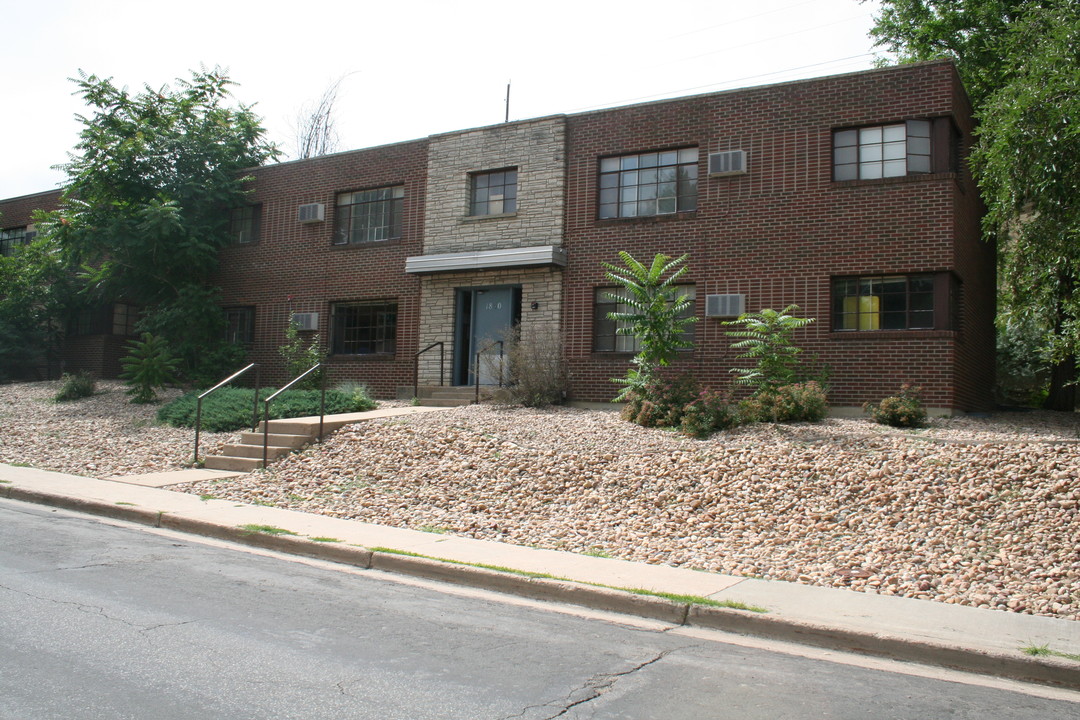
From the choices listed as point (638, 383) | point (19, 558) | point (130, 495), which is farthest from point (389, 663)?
point (638, 383)

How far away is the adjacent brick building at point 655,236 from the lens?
15328 millimetres

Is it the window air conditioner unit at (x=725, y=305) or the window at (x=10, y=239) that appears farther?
the window at (x=10, y=239)

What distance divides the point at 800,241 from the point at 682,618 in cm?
1118

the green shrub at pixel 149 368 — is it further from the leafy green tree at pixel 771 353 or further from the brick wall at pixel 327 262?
the leafy green tree at pixel 771 353

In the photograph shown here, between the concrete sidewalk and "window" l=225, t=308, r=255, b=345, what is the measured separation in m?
12.6

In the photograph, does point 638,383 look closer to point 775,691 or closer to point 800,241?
point 800,241

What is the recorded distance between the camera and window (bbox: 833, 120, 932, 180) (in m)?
15.5

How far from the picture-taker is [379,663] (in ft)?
16.4

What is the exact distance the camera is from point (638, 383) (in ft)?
46.1

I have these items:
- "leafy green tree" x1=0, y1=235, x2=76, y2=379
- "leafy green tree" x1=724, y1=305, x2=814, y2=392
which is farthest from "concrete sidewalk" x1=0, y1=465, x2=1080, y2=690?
"leafy green tree" x1=0, y1=235, x2=76, y2=379

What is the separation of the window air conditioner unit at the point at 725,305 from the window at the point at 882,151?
9.63 ft

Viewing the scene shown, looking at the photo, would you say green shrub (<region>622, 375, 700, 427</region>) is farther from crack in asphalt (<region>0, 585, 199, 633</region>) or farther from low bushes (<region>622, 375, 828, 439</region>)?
crack in asphalt (<region>0, 585, 199, 633</region>)

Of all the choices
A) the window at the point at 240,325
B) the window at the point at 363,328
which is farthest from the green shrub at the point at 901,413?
the window at the point at 240,325

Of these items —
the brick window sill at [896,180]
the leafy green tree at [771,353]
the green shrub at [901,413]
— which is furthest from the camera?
the brick window sill at [896,180]
